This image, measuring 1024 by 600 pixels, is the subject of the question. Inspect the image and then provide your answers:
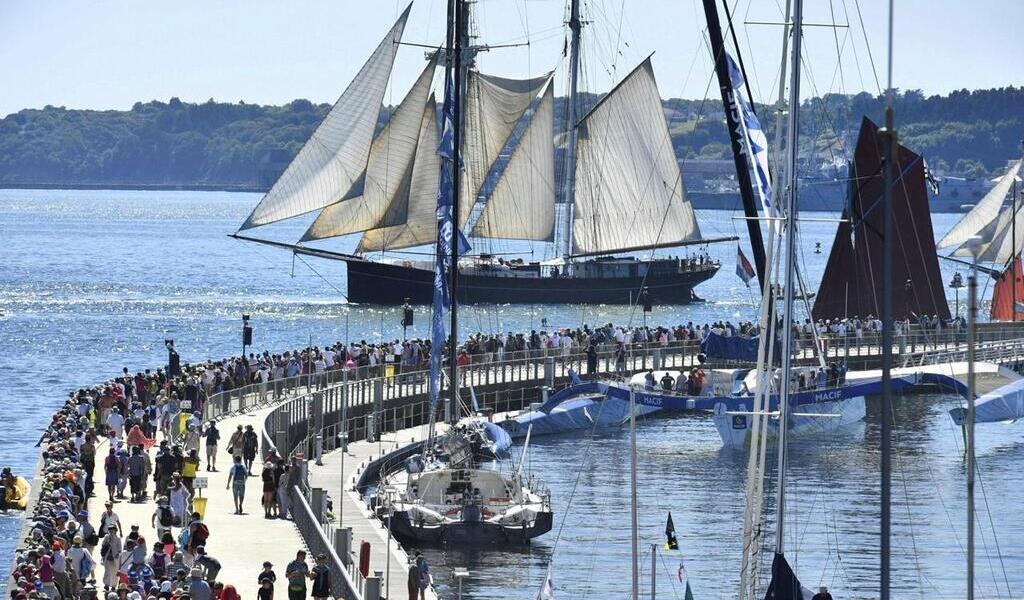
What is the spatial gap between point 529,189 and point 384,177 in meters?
12.0

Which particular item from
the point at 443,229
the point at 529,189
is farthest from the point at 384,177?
the point at 443,229

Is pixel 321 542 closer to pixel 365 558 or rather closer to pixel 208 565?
pixel 365 558

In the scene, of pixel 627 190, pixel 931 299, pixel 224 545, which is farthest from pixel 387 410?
pixel 627 190

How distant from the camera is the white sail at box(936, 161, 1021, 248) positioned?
76.4m

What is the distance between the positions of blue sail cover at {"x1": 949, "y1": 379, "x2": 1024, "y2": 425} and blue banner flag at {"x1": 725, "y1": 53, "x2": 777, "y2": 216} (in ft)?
74.5

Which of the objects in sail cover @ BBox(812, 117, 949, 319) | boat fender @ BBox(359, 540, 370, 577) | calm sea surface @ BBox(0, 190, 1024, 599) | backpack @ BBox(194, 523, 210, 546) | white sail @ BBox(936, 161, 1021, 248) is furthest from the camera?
Result: white sail @ BBox(936, 161, 1021, 248)

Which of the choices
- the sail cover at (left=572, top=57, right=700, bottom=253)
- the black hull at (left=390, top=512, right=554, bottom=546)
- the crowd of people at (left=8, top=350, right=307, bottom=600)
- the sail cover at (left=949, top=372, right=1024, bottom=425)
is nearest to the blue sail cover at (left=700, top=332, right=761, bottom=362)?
the sail cover at (left=949, top=372, right=1024, bottom=425)

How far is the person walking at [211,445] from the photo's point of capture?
1407 inches

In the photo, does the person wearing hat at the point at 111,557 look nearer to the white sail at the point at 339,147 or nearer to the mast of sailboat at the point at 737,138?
the mast of sailboat at the point at 737,138

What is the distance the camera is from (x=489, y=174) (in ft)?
271

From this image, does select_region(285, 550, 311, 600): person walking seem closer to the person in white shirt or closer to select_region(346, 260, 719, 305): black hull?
the person in white shirt

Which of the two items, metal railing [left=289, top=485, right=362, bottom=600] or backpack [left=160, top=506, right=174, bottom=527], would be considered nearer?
metal railing [left=289, top=485, right=362, bottom=600]

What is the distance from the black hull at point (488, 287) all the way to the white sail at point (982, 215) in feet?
74.9

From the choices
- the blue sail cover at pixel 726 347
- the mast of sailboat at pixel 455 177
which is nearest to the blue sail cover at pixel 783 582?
the mast of sailboat at pixel 455 177
